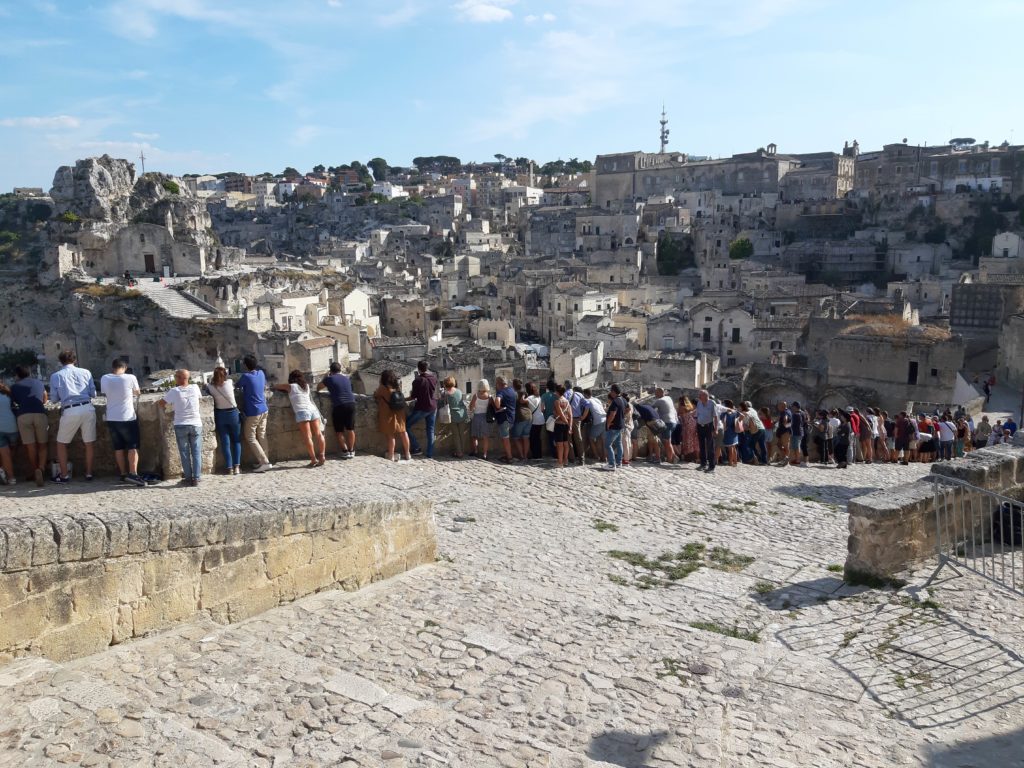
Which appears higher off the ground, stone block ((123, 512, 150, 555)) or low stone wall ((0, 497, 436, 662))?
stone block ((123, 512, 150, 555))

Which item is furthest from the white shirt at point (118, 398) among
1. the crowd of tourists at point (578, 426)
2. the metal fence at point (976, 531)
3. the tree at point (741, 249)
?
the tree at point (741, 249)

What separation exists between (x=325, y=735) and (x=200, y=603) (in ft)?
5.96

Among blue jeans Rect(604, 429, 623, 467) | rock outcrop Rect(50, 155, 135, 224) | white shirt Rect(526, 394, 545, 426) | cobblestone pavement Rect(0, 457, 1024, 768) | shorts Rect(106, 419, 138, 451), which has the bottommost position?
cobblestone pavement Rect(0, 457, 1024, 768)

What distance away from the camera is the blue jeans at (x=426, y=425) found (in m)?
11.9

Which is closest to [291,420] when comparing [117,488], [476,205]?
[117,488]

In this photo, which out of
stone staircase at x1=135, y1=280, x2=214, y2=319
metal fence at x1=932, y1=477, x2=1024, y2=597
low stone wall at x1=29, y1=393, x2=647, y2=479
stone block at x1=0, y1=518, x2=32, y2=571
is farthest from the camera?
stone staircase at x1=135, y1=280, x2=214, y2=319

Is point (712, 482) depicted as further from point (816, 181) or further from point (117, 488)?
point (816, 181)

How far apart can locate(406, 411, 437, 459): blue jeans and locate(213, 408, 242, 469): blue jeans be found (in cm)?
278

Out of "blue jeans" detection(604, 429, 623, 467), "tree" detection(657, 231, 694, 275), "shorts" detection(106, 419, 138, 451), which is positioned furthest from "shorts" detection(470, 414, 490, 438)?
"tree" detection(657, 231, 694, 275)

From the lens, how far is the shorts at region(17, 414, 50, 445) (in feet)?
28.2

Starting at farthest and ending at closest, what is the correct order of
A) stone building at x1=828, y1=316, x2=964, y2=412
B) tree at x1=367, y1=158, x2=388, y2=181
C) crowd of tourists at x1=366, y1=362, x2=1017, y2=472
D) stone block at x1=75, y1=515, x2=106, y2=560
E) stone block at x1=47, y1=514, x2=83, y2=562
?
1. tree at x1=367, y1=158, x2=388, y2=181
2. stone building at x1=828, y1=316, x2=964, y2=412
3. crowd of tourists at x1=366, y1=362, x2=1017, y2=472
4. stone block at x1=75, y1=515, x2=106, y2=560
5. stone block at x1=47, y1=514, x2=83, y2=562

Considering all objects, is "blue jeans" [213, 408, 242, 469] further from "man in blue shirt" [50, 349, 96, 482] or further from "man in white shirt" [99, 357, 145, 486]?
"man in blue shirt" [50, 349, 96, 482]

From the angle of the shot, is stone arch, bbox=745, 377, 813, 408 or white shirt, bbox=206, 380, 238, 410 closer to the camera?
white shirt, bbox=206, 380, 238, 410

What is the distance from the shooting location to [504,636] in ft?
20.1
